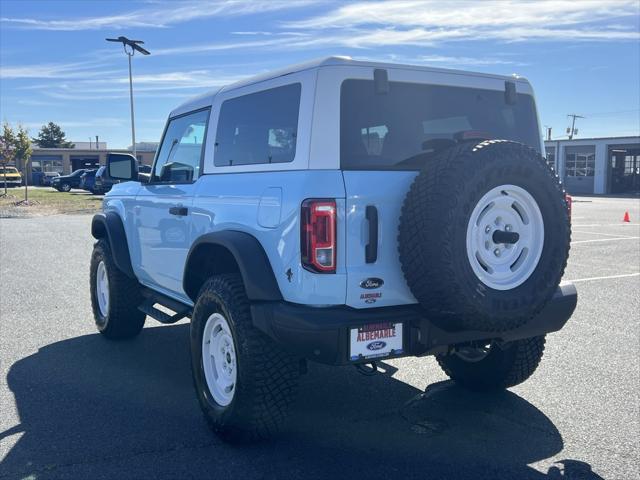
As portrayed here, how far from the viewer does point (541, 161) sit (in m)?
3.49

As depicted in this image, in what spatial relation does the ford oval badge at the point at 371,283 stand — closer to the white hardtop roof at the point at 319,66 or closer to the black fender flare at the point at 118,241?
the white hardtop roof at the point at 319,66

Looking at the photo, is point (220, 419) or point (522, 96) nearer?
point (220, 419)

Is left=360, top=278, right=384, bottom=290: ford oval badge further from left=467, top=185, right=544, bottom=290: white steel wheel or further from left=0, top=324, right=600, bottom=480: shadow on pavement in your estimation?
left=0, top=324, right=600, bottom=480: shadow on pavement

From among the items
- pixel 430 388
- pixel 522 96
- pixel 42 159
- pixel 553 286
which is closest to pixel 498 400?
pixel 430 388

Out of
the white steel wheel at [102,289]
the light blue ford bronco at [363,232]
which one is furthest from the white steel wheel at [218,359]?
the white steel wheel at [102,289]

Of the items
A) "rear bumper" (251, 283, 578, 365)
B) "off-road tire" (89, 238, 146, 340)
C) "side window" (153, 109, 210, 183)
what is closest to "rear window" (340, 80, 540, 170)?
"rear bumper" (251, 283, 578, 365)

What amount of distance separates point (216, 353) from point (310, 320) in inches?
41.0

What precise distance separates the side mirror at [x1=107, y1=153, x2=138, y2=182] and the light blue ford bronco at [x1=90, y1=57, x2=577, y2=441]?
170 cm

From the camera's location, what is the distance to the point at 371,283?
3.38m

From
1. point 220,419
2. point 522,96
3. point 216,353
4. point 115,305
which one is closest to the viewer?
point 220,419

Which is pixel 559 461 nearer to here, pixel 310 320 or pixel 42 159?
pixel 310 320

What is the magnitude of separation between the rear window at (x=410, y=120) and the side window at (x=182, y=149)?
146 centimetres

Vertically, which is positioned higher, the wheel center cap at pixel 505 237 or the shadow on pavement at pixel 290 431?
the wheel center cap at pixel 505 237

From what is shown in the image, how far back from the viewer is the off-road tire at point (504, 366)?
172 inches
